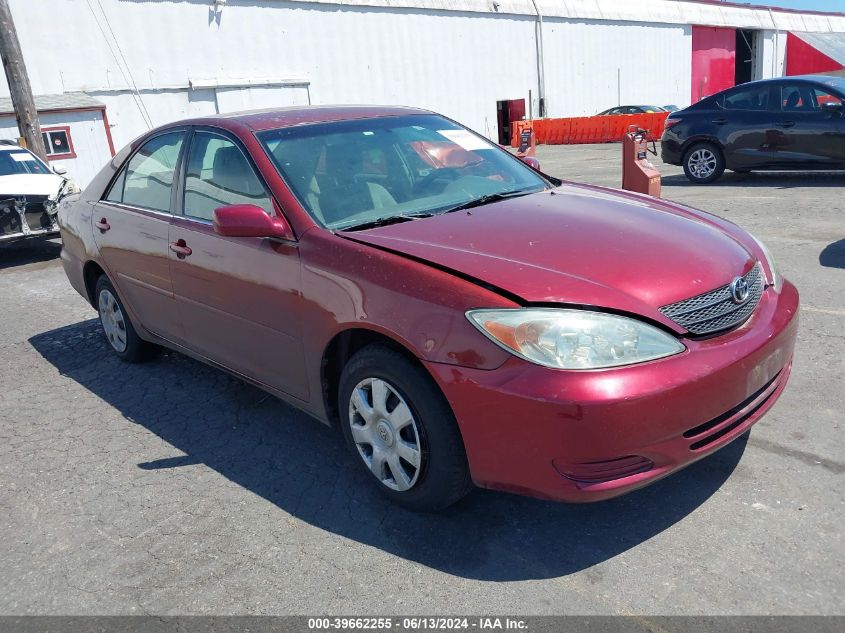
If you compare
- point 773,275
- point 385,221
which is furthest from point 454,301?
point 773,275

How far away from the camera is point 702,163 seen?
11.7 metres

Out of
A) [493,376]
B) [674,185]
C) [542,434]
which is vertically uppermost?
[493,376]

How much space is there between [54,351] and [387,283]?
391 cm

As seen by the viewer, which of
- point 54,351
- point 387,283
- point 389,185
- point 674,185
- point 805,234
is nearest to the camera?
point 387,283

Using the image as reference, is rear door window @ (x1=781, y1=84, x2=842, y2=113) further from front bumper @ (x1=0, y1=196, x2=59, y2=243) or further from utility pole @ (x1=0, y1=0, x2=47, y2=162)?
utility pole @ (x1=0, y1=0, x2=47, y2=162)

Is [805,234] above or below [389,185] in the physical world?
below

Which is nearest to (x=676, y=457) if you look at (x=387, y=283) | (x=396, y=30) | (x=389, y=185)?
(x=387, y=283)

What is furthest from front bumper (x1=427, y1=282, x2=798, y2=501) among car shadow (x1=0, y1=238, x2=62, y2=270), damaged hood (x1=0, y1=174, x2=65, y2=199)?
car shadow (x1=0, y1=238, x2=62, y2=270)

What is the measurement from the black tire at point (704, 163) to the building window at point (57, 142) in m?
13.6

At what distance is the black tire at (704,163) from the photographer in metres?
11.5

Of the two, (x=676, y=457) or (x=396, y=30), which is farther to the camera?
(x=396, y=30)

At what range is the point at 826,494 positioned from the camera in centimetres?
292

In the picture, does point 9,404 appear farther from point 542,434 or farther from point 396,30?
point 396,30

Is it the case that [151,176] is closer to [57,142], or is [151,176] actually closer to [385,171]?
[385,171]
